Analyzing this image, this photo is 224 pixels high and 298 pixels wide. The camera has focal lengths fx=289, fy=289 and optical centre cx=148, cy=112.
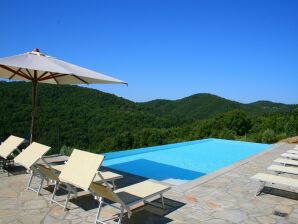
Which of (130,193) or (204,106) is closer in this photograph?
(130,193)

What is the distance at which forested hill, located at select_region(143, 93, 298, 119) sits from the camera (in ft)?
171

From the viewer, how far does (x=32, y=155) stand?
506 cm

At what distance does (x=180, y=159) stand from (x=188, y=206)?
245 inches

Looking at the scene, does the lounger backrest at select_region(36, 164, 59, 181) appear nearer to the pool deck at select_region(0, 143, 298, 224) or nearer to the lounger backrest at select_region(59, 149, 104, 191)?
the pool deck at select_region(0, 143, 298, 224)

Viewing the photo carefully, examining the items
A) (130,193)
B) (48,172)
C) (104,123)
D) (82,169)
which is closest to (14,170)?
(48,172)

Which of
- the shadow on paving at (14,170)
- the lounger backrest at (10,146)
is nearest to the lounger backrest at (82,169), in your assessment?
the lounger backrest at (10,146)

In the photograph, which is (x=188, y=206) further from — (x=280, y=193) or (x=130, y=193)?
(x=280, y=193)

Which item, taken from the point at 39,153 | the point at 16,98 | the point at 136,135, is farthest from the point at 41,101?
the point at 39,153

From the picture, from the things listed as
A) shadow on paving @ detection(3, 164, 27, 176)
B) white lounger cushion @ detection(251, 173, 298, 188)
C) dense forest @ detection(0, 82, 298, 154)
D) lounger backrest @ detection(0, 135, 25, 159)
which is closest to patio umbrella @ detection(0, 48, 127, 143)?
lounger backrest @ detection(0, 135, 25, 159)

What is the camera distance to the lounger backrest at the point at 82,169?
12.3 ft

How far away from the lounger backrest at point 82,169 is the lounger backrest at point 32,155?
96cm

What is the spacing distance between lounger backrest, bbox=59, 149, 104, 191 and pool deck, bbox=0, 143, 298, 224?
0.59m

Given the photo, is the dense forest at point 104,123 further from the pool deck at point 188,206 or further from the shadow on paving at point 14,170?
the pool deck at point 188,206

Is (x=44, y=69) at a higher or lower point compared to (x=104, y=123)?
higher
